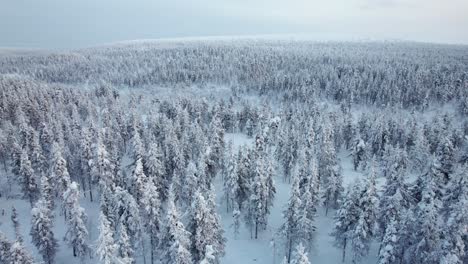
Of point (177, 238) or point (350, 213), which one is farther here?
point (350, 213)

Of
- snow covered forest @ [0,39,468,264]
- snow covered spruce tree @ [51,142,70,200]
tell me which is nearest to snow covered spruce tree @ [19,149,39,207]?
snow covered forest @ [0,39,468,264]

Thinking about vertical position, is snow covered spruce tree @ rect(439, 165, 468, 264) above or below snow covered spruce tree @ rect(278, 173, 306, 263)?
above

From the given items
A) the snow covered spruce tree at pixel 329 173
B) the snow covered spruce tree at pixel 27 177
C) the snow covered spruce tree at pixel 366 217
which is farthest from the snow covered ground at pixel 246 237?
the snow covered spruce tree at pixel 27 177

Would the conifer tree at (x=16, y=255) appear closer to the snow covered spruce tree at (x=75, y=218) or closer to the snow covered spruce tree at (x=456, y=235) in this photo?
the snow covered spruce tree at (x=75, y=218)

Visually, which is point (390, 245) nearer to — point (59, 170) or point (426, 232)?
point (426, 232)

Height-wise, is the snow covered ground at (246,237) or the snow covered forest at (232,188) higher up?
the snow covered forest at (232,188)

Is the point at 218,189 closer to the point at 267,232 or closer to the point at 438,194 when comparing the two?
the point at 267,232

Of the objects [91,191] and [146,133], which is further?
[146,133]

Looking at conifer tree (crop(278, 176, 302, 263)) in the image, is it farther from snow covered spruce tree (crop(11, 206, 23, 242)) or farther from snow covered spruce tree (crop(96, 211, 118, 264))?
snow covered spruce tree (crop(11, 206, 23, 242))

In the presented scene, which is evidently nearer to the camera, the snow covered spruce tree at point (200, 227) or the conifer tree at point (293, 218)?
the snow covered spruce tree at point (200, 227)

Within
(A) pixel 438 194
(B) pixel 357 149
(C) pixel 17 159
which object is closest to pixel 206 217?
(A) pixel 438 194

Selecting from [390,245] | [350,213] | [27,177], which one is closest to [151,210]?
[350,213]
